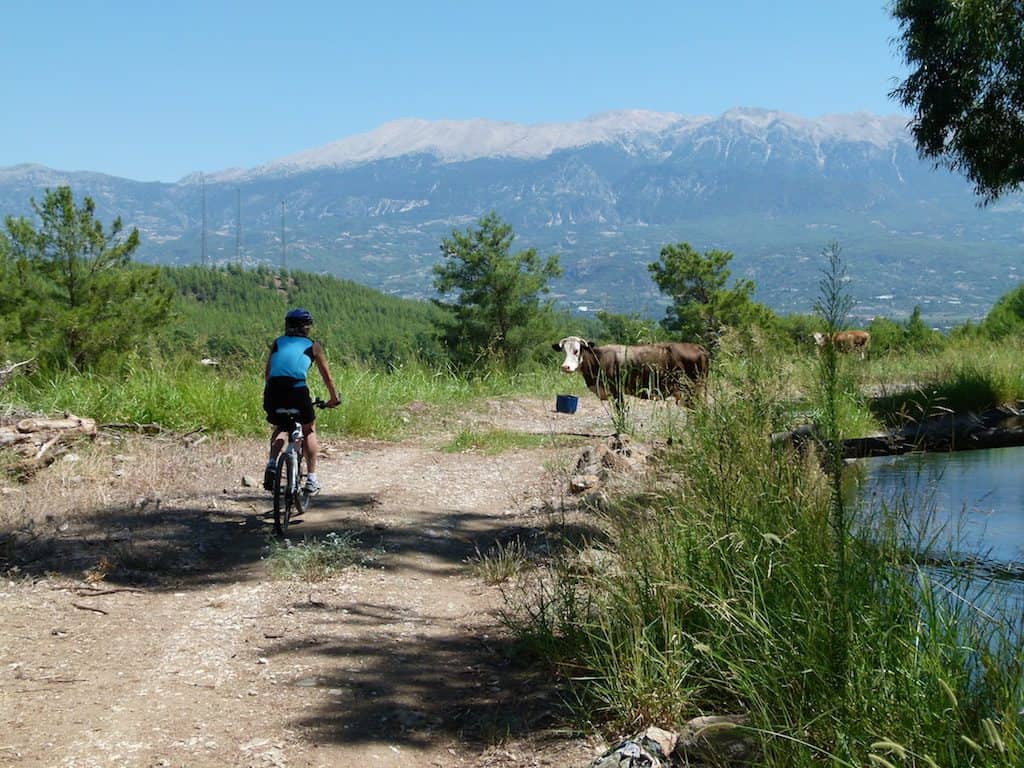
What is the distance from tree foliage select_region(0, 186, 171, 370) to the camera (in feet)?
62.8

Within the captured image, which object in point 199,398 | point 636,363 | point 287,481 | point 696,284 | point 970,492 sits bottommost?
point 970,492

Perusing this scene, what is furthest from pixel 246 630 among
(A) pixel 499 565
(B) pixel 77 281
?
(B) pixel 77 281

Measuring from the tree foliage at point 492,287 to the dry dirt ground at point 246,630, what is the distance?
34.5 m

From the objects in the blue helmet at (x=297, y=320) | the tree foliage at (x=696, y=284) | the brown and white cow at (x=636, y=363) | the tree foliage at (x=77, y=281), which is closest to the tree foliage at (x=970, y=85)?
the brown and white cow at (x=636, y=363)

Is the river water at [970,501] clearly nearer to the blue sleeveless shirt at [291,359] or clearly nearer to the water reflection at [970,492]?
the water reflection at [970,492]

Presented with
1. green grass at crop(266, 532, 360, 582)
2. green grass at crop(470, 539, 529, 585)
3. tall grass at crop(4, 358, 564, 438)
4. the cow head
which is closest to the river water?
green grass at crop(470, 539, 529, 585)

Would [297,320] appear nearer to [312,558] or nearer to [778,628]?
[312,558]

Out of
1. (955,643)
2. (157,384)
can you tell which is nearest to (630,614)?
(955,643)

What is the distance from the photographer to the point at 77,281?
21359mm

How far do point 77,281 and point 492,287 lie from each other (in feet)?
83.0

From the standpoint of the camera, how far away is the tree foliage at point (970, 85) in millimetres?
13805

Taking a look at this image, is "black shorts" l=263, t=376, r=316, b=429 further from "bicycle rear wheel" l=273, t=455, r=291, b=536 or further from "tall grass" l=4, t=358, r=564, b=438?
"tall grass" l=4, t=358, r=564, b=438

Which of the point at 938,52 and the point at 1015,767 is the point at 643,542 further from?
the point at 938,52

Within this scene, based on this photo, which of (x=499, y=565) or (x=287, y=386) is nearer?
(x=499, y=565)
